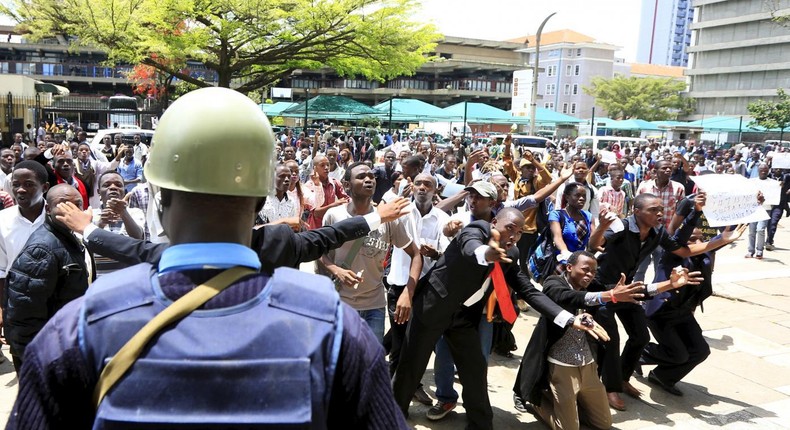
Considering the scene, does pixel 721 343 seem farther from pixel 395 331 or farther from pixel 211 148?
pixel 211 148

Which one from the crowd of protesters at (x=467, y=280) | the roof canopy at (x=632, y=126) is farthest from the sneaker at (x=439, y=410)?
the roof canopy at (x=632, y=126)

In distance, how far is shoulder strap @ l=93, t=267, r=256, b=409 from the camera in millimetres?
1095

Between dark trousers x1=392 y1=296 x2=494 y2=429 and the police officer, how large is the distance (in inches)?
115

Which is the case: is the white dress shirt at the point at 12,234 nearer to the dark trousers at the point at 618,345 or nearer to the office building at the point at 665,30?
the dark trousers at the point at 618,345

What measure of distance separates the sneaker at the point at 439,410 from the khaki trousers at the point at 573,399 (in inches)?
23.9

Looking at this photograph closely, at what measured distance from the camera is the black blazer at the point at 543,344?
169 inches

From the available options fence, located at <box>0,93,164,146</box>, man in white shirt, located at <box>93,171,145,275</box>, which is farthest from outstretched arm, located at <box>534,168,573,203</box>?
fence, located at <box>0,93,164,146</box>

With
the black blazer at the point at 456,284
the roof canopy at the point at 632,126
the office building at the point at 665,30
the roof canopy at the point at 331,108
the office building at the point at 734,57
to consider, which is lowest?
the black blazer at the point at 456,284

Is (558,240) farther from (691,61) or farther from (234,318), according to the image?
(691,61)

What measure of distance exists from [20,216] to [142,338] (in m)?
4.00

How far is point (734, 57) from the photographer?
2835 inches

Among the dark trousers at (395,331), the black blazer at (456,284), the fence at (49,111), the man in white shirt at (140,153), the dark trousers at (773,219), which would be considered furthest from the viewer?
the fence at (49,111)

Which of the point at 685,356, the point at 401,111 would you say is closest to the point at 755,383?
the point at 685,356

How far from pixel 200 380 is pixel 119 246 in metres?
2.31
